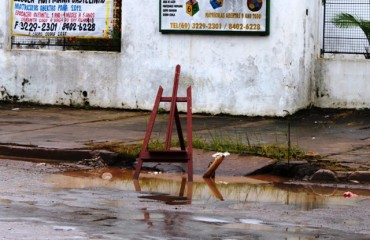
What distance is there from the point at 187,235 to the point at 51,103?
11.1 metres

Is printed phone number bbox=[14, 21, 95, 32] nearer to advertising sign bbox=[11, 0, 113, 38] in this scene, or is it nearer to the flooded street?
advertising sign bbox=[11, 0, 113, 38]

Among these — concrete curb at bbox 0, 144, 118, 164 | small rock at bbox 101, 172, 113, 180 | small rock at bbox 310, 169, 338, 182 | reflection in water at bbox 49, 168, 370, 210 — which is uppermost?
concrete curb at bbox 0, 144, 118, 164

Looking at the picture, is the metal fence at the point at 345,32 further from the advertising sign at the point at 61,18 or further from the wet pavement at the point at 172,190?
the advertising sign at the point at 61,18

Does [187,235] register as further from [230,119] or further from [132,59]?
[132,59]

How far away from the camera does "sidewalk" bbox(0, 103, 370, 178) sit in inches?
500

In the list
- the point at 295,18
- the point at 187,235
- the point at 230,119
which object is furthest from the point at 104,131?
the point at 187,235

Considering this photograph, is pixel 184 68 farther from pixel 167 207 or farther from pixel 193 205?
pixel 167 207

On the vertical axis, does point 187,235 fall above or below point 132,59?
below

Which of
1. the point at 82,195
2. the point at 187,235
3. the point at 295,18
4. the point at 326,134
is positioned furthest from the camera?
the point at 295,18

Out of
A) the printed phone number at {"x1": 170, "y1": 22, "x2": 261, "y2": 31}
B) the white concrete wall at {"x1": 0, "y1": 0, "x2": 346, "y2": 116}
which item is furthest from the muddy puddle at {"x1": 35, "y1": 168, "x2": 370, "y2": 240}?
the printed phone number at {"x1": 170, "y1": 22, "x2": 261, "y2": 31}

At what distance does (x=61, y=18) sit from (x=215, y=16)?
130 inches

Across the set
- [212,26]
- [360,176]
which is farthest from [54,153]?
[212,26]

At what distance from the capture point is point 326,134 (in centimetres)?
1459

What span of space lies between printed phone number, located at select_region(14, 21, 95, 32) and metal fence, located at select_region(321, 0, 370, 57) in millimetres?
4503
